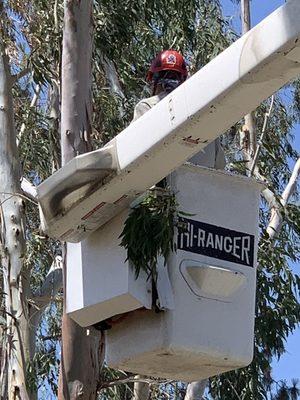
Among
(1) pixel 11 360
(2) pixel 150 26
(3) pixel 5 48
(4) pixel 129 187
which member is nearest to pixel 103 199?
(4) pixel 129 187

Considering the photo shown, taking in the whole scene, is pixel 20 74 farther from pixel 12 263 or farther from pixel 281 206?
pixel 281 206

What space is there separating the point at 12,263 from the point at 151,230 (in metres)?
3.93

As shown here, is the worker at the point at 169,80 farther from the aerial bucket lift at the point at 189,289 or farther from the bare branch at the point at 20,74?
the bare branch at the point at 20,74

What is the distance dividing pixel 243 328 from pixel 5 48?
5.37 metres

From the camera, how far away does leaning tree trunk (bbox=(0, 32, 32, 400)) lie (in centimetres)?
660

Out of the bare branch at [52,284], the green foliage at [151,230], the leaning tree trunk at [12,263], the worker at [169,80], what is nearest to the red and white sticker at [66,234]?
the green foliage at [151,230]

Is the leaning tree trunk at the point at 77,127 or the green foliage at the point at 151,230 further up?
the leaning tree trunk at the point at 77,127

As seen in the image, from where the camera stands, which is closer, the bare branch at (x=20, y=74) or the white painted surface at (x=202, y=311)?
the white painted surface at (x=202, y=311)

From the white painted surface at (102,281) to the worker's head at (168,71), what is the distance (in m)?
0.56

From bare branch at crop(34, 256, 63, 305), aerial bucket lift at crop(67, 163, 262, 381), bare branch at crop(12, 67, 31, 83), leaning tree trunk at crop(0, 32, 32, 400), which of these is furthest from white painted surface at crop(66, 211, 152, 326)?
bare branch at crop(12, 67, 31, 83)

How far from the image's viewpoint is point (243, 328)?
3162 millimetres

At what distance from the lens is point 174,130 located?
Result: 9.11 feet

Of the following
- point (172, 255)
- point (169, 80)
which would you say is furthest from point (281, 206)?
point (172, 255)

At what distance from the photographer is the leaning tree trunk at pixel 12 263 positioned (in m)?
6.60
